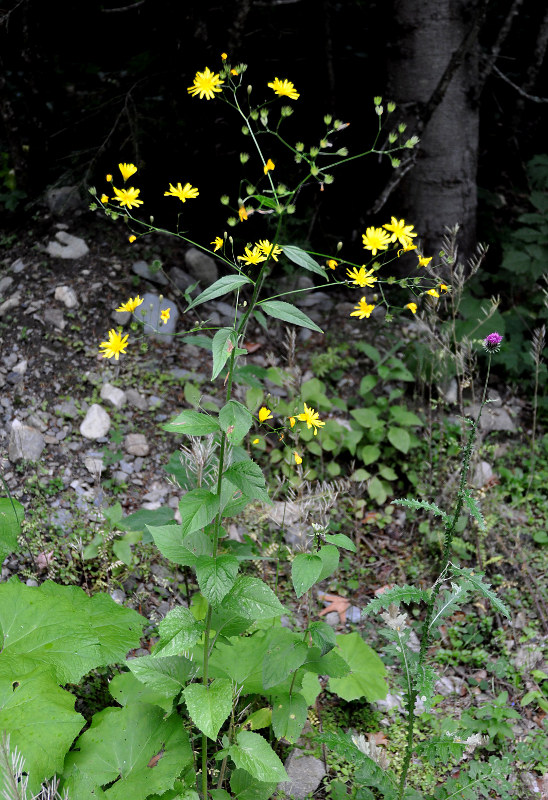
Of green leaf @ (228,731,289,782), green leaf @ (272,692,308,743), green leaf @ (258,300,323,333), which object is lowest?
green leaf @ (272,692,308,743)

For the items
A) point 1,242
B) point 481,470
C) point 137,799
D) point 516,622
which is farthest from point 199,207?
point 137,799

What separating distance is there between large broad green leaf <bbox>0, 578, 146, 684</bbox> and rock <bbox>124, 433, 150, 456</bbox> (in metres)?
1.08

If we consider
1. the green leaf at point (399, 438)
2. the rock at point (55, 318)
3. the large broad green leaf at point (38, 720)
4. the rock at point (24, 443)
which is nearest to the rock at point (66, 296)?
the rock at point (55, 318)

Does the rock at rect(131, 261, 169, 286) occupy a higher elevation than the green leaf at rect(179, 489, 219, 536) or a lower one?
lower

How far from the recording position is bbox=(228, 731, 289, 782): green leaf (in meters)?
1.75

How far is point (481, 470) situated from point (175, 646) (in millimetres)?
2098

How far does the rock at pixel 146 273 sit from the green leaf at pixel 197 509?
245 cm

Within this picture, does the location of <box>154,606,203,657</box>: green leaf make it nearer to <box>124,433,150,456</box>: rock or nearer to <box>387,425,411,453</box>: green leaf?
<box>124,433,150,456</box>: rock

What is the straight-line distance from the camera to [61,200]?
4.08 m

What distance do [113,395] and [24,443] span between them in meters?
0.52

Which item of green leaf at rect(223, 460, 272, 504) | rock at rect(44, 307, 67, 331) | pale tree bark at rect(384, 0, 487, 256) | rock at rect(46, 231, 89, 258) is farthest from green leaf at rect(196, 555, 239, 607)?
pale tree bark at rect(384, 0, 487, 256)

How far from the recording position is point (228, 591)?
165 centimetres

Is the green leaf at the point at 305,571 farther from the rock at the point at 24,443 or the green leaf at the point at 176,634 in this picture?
the rock at the point at 24,443

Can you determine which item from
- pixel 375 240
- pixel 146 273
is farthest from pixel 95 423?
pixel 375 240
